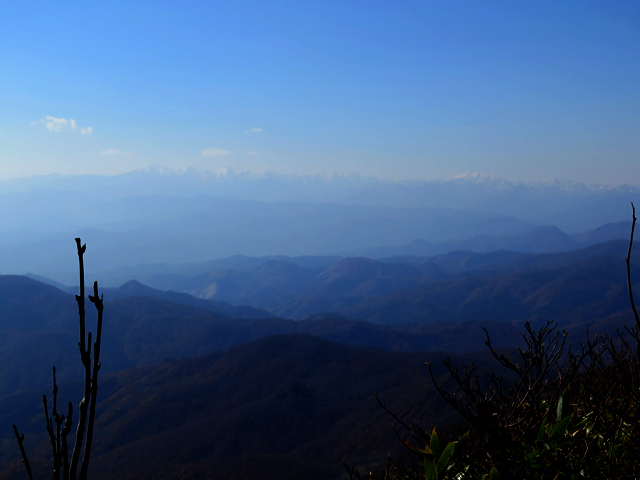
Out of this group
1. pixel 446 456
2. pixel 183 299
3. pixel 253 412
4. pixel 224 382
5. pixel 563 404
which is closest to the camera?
pixel 446 456

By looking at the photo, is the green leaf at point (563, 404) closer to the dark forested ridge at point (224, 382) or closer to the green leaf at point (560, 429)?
the green leaf at point (560, 429)

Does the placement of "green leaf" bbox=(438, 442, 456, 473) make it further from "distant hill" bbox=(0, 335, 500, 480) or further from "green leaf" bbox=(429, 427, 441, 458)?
"distant hill" bbox=(0, 335, 500, 480)

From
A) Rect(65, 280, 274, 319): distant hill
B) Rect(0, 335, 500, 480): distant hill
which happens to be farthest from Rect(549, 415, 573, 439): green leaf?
Rect(65, 280, 274, 319): distant hill

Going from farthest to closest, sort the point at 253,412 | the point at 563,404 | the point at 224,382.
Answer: the point at 224,382 < the point at 253,412 < the point at 563,404

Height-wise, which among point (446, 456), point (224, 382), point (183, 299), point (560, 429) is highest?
point (560, 429)

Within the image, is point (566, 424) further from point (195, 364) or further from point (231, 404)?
point (195, 364)

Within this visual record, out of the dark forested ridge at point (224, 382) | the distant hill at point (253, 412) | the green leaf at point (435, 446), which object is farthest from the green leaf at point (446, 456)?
the dark forested ridge at point (224, 382)

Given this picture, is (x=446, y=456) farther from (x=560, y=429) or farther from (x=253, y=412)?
(x=253, y=412)

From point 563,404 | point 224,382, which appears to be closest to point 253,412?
point 224,382
